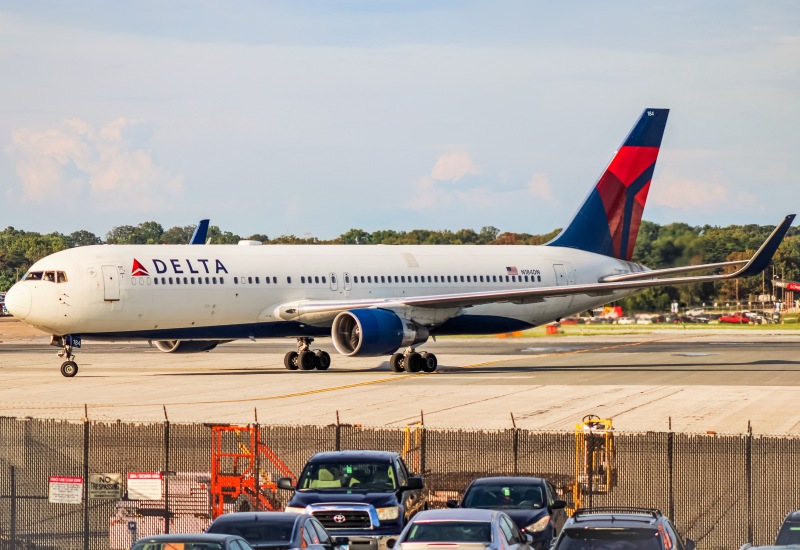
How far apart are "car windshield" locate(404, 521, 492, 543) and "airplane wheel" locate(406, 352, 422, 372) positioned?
108ft

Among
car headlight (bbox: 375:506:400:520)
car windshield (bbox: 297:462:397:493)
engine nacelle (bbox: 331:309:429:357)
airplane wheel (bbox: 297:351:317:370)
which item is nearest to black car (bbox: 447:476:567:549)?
car headlight (bbox: 375:506:400:520)

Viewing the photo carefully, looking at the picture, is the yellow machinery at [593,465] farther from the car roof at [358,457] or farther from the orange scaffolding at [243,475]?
the orange scaffolding at [243,475]

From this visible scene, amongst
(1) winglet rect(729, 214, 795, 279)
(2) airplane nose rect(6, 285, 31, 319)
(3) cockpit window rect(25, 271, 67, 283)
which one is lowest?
(2) airplane nose rect(6, 285, 31, 319)

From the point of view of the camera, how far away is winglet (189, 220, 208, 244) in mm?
61781

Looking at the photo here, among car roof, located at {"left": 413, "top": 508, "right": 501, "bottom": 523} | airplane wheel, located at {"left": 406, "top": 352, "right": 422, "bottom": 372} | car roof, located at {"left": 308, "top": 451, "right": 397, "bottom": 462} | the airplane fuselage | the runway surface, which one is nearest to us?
car roof, located at {"left": 413, "top": 508, "right": 501, "bottom": 523}

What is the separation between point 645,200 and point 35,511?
4226 centimetres

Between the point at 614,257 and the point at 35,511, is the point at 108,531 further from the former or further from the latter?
the point at 614,257

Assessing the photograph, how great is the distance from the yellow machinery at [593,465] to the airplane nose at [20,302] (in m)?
25.5

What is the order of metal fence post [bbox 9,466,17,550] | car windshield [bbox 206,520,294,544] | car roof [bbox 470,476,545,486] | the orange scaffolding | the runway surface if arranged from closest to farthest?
car windshield [bbox 206,520,294,544], car roof [bbox 470,476,545,486], metal fence post [bbox 9,466,17,550], the orange scaffolding, the runway surface

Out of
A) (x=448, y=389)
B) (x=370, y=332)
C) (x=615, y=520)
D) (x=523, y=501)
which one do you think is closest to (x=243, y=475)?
(x=523, y=501)

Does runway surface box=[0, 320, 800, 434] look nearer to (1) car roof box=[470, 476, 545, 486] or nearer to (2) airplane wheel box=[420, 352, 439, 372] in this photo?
(2) airplane wheel box=[420, 352, 439, 372]

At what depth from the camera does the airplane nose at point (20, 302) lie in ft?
146

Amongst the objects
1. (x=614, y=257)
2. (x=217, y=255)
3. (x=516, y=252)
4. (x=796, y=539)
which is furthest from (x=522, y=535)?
(x=614, y=257)

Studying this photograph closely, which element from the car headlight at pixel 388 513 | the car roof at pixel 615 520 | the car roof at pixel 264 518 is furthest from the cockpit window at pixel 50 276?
Result: the car roof at pixel 615 520
